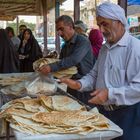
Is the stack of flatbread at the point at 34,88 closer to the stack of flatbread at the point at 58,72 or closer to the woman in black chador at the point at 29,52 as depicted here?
the stack of flatbread at the point at 58,72

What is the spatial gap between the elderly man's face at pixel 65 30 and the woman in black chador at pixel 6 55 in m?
1.71

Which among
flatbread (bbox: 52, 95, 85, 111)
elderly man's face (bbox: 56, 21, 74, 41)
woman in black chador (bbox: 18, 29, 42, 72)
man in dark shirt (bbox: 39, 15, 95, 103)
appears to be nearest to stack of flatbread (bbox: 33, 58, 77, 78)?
man in dark shirt (bbox: 39, 15, 95, 103)

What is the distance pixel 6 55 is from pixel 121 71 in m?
3.02

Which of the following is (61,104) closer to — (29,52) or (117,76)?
(117,76)

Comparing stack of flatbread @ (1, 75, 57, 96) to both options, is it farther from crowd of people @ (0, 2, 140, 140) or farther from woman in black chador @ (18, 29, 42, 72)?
woman in black chador @ (18, 29, 42, 72)

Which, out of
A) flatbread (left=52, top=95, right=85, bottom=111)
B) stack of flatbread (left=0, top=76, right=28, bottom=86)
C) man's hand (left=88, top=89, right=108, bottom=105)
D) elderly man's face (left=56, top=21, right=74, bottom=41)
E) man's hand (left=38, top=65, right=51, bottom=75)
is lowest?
stack of flatbread (left=0, top=76, right=28, bottom=86)

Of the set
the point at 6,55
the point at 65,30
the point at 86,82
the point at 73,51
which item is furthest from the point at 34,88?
the point at 6,55

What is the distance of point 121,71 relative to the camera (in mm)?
2262

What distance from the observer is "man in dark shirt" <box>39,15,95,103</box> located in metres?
3.22

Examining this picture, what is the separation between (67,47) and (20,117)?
165 centimetres

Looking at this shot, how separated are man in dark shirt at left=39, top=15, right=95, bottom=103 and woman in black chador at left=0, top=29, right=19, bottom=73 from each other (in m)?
1.54

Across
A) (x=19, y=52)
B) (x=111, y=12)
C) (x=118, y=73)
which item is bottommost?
(x=19, y=52)

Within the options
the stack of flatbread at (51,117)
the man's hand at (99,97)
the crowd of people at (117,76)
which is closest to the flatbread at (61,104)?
the stack of flatbread at (51,117)

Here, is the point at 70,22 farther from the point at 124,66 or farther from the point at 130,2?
the point at 130,2
